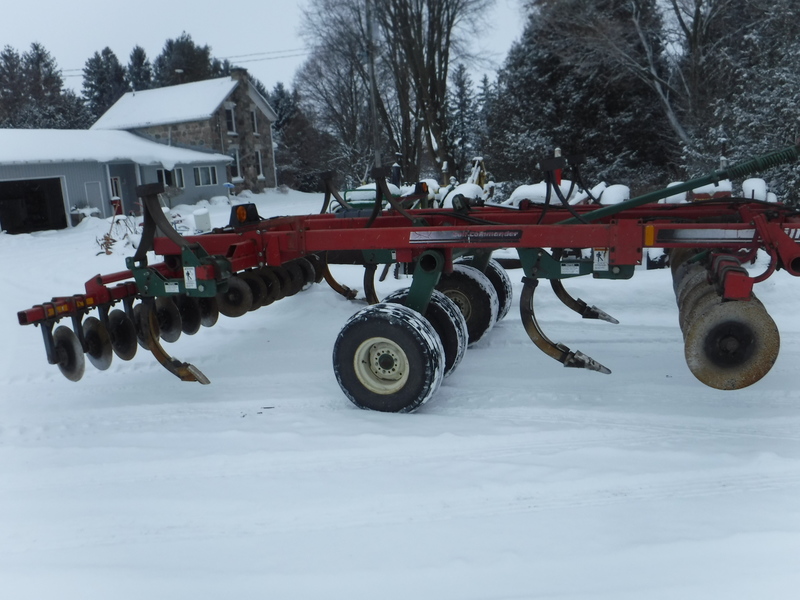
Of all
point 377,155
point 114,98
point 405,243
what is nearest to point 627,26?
point 377,155

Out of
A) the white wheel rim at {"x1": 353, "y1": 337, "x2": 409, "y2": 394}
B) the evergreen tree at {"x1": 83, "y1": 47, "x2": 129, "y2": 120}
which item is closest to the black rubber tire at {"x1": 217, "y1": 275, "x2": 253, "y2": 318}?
the white wheel rim at {"x1": 353, "y1": 337, "x2": 409, "y2": 394}

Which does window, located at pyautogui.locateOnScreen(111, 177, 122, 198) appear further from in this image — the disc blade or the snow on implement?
the snow on implement

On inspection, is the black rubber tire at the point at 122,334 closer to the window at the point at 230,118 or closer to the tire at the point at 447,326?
the tire at the point at 447,326

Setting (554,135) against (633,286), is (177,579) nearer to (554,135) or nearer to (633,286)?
(633,286)

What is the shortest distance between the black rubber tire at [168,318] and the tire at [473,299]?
2177mm

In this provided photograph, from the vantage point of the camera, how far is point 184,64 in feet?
177

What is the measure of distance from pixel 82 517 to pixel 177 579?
80cm

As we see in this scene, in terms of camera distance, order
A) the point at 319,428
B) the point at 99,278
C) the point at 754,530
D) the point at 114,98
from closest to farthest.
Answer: the point at 754,530, the point at 319,428, the point at 99,278, the point at 114,98

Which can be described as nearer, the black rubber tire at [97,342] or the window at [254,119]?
the black rubber tire at [97,342]

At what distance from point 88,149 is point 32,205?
256 centimetres

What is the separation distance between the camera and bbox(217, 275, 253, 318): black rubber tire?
568 cm

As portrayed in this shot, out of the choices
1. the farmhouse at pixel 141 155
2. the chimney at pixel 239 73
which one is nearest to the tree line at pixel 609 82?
the chimney at pixel 239 73

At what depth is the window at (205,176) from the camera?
1150 inches

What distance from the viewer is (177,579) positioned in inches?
106
